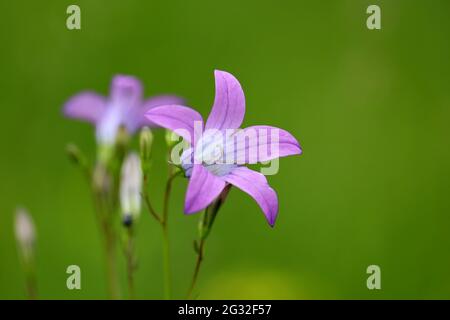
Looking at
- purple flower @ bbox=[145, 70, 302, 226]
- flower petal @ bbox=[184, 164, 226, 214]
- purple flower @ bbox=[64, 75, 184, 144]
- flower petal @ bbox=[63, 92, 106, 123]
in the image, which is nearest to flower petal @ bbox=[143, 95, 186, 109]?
purple flower @ bbox=[64, 75, 184, 144]

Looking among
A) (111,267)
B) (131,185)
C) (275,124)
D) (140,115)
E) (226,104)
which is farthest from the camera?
(275,124)

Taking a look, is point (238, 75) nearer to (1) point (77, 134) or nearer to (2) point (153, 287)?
(1) point (77, 134)

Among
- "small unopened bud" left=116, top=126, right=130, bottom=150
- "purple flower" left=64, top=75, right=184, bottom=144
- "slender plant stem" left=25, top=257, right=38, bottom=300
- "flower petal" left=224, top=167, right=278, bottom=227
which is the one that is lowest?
"slender plant stem" left=25, top=257, right=38, bottom=300

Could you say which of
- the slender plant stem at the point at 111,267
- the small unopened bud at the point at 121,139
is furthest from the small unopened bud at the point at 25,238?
the small unopened bud at the point at 121,139

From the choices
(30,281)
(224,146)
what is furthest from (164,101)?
(30,281)

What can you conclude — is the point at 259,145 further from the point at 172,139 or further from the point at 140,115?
the point at 140,115

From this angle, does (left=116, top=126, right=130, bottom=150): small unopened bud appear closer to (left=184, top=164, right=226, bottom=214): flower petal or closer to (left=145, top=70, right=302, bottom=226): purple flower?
(left=145, top=70, right=302, bottom=226): purple flower
